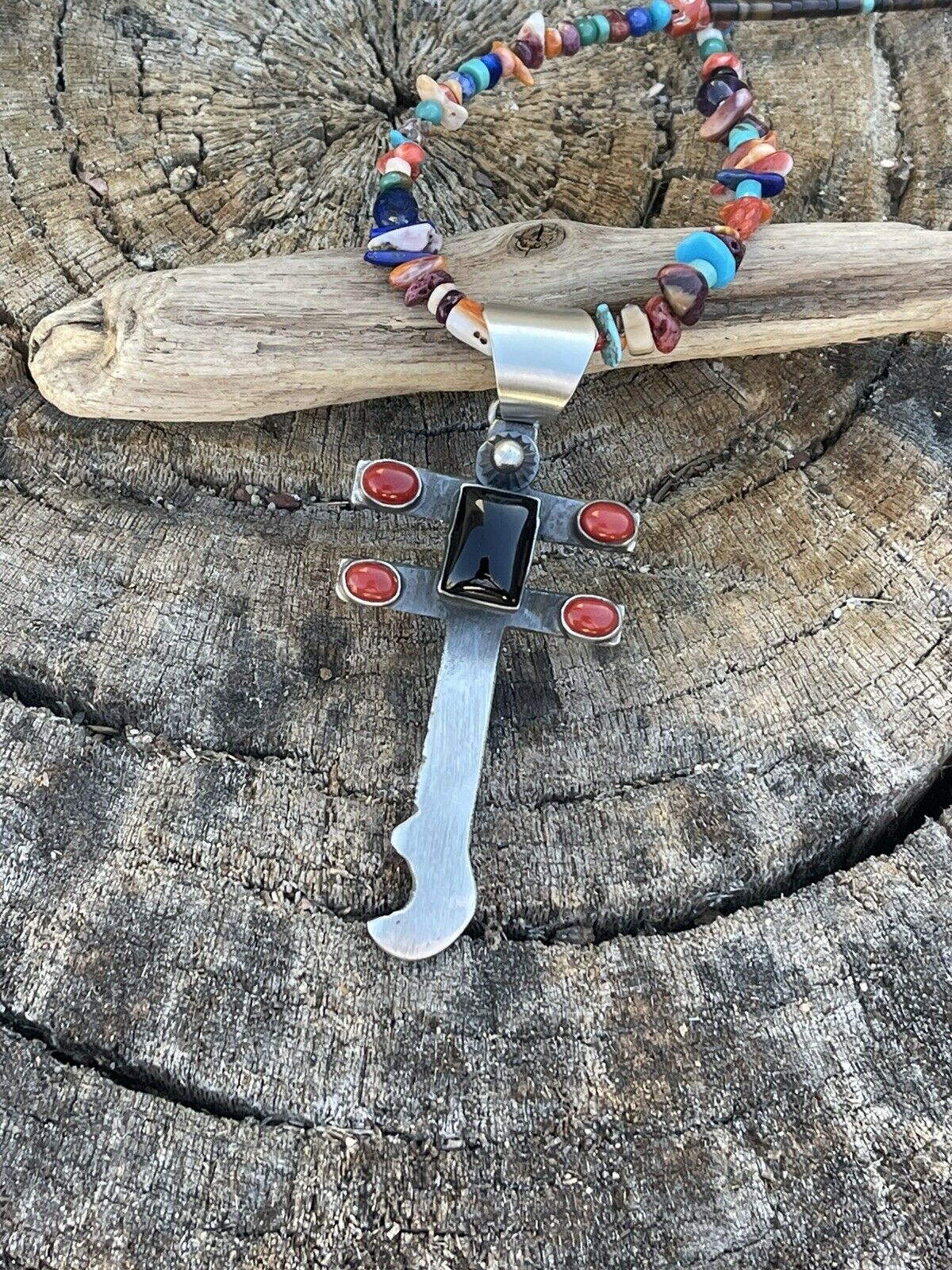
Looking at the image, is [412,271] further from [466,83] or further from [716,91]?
[716,91]

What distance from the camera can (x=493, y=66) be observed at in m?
1.84

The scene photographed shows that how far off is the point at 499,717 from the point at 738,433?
0.64 metres

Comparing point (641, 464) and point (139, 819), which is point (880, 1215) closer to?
point (139, 819)

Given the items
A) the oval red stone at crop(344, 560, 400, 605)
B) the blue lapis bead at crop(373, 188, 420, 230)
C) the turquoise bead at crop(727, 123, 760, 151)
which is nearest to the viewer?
the oval red stone at crop(344, 560, 400, 605)

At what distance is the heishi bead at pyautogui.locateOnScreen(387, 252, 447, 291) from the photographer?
1651 mm

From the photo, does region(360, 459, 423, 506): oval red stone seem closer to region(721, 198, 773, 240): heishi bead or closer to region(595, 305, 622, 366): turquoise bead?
region(595, 305, 622, 366): turquoise bead

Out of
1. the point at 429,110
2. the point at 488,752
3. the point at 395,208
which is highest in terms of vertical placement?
the point at 429,110


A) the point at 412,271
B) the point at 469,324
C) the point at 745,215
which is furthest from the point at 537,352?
the point at 745,215

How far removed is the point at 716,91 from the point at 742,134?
4.3 inches

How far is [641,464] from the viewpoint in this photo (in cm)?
171

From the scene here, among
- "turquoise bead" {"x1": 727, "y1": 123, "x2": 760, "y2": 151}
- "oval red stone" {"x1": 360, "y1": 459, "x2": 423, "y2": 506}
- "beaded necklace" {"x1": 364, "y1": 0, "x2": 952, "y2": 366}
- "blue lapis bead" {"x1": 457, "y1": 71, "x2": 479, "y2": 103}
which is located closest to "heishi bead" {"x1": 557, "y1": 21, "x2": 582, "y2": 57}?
"beaded necklace" {"x1": 364, "y1": 0, "x2": 952, "y2": 366}

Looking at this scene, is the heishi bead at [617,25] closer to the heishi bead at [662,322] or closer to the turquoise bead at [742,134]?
the turquoise bead at [742,134]

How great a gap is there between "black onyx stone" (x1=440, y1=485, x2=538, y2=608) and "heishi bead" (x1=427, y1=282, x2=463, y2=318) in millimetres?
319

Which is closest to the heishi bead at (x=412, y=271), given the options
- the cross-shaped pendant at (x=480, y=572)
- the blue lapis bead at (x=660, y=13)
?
the cross-shaped pendant at (x=480, y=572)
